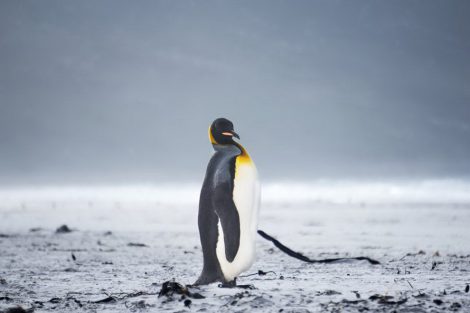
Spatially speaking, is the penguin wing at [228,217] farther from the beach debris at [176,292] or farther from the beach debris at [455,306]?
the beach debris at [455,306]

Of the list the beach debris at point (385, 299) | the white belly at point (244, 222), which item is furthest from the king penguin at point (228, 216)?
the beach debris at point (385, 299)

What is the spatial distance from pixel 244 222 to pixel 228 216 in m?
0.22

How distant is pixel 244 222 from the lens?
518cm

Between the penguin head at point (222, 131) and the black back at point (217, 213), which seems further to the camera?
the penguin head at point (222, 131)

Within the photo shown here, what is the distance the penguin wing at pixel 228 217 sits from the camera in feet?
16.4

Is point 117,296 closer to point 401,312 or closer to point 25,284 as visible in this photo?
point 25,284

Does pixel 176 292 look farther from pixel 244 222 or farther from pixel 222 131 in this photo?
pixel 222 131

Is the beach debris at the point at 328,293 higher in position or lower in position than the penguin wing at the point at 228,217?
lower

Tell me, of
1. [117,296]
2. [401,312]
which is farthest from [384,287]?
[117,296]

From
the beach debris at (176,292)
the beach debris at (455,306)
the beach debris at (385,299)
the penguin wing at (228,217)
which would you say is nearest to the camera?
the beach debris at (455,306)

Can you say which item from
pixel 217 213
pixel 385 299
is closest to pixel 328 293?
pixel 385 299

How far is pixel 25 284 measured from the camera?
577 centimetres

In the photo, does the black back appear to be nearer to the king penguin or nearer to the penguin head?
the king penguin

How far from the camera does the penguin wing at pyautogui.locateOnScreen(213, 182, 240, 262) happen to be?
16.4 ft
